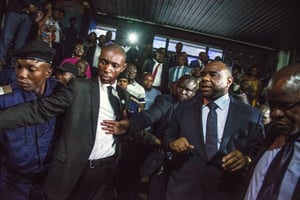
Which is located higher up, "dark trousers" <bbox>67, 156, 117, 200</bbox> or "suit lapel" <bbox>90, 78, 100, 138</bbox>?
"suit lapel" <bbox>90, 78, 100, 138</bbox>

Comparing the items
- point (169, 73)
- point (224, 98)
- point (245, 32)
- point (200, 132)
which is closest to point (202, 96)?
point (224, 98)

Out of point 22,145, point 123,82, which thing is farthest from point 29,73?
point 123,82

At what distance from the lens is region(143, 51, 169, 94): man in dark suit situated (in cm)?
919

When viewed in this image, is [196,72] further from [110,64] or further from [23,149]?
[23,149]

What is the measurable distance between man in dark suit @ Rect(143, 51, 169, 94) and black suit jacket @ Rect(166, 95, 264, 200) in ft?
20.4

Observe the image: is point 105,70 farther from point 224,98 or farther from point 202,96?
point 224,98

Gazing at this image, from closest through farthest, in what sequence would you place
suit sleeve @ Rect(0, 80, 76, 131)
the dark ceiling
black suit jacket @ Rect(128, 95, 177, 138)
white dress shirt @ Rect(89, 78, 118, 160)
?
suit sleeve @ Rect(0, 80, 76, 131) → white dress shirt @ Rect(89, 78, 118, 160) → black suit jacket @ Rect(128, 95, 177, 138) → the dark ceiling

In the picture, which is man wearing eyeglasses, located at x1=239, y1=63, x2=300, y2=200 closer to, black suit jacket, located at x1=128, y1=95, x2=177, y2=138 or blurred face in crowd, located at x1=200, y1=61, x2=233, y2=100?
blurred face in crowd, located at x1=200, y1=61, x2=233, y2=100

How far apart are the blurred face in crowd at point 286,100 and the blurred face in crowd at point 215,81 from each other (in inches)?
49.1

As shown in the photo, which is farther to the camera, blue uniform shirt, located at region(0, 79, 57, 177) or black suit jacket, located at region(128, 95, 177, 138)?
black suit jacket, located at region(128, 95, 177, 138)

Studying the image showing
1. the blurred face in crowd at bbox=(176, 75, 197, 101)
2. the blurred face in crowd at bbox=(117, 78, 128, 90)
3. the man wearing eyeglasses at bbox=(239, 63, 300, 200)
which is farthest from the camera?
the blurred face in crowd at bbox=(117, 78, 128, 90)

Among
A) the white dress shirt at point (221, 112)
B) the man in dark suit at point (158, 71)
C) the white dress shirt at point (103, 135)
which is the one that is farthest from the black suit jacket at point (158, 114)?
the man in dark suit at point (158, 71)

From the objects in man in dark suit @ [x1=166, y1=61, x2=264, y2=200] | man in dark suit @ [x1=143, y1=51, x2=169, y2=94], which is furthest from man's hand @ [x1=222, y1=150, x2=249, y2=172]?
man in dark suit @ [x1=143, y1=51, x2=169, y2=94]

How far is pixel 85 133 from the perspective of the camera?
9.52 ft
